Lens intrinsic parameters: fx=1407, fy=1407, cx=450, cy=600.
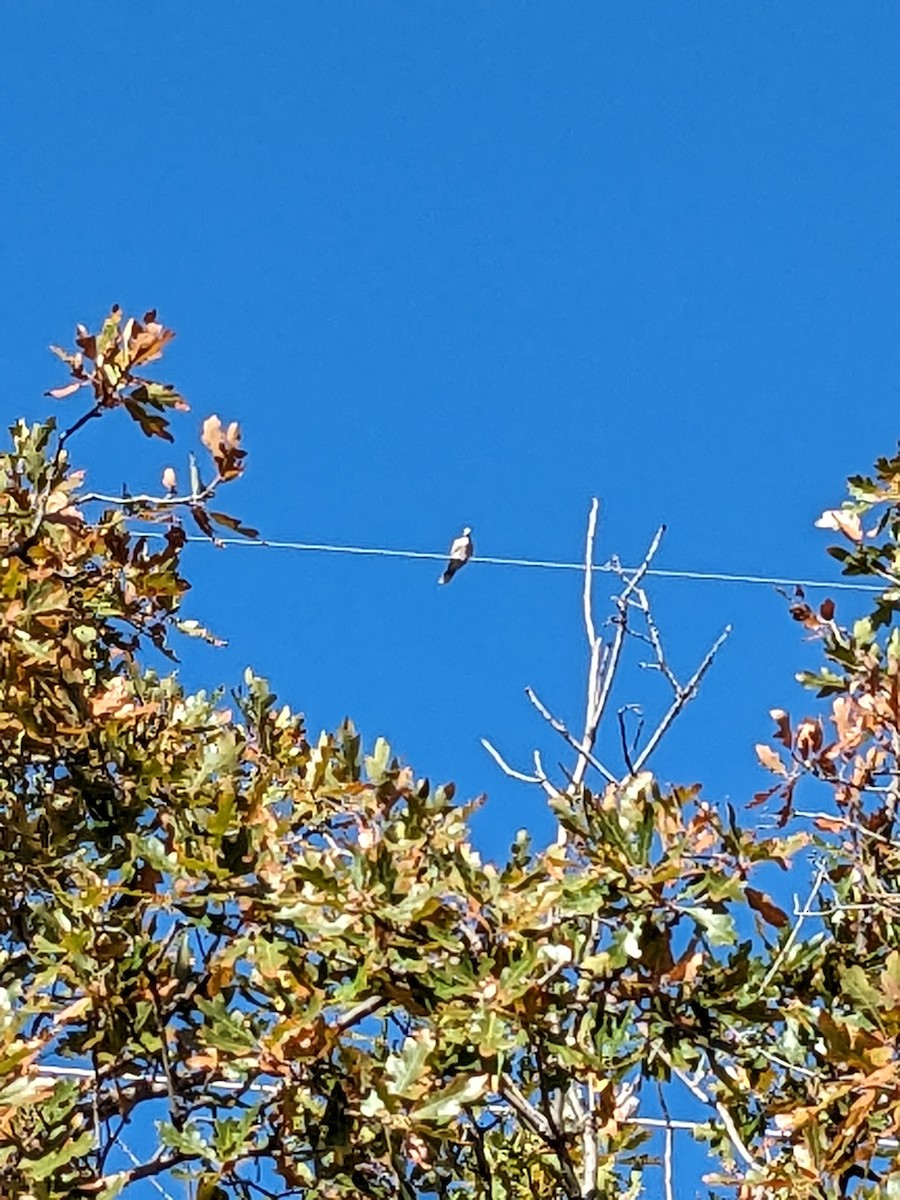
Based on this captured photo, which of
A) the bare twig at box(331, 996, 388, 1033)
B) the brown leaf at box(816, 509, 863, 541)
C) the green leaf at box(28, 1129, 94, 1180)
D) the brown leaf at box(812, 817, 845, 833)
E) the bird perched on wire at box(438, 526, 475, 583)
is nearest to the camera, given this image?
the green leaf at box(28, 1129, 94, 1180)

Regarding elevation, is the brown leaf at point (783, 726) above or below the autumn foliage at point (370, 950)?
above

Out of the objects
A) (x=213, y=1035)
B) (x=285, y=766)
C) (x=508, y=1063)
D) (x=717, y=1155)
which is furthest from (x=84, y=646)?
(x=717, y=1155)

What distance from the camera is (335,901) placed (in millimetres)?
1869

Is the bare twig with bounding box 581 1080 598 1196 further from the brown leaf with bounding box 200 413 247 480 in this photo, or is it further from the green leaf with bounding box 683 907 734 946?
the brown leaf with bounding box 200 413 247 480

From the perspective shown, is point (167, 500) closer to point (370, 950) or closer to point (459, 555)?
point (370, 950)

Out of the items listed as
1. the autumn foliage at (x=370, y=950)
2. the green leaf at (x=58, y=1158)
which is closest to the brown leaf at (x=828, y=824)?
the autumn foliage at (x=370, y=950)

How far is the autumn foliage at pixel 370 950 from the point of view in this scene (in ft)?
6.02

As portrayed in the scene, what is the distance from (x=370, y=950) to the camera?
6.08 ft

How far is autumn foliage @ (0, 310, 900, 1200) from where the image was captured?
1834 mm

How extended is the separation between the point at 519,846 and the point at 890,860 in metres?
0.75

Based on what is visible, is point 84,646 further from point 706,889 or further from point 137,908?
point 706,889

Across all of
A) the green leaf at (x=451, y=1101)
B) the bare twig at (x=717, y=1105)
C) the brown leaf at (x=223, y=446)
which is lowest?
the green leaf at (x=451, y=1101)

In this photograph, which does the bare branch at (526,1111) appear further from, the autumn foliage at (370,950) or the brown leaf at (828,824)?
the brown leaf at (828,824)

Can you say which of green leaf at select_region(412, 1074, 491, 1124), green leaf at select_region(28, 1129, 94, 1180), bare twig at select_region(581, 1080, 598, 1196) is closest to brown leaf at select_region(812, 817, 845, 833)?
bare twig at select_region(581, 1080, 598, 1196)
